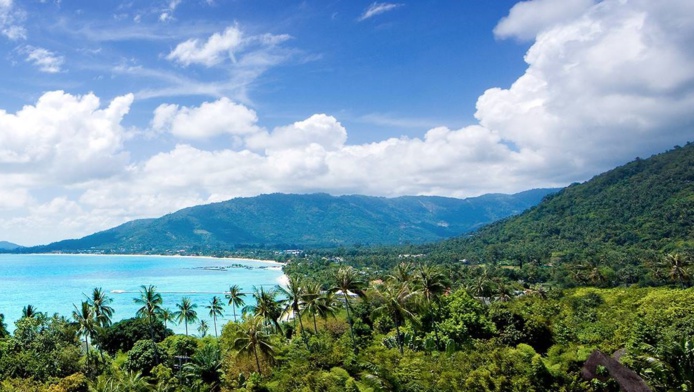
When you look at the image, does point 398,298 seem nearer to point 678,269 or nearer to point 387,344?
point 387,344

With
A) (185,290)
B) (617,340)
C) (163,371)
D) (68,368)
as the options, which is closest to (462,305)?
(617,340)

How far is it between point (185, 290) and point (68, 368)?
117 meters

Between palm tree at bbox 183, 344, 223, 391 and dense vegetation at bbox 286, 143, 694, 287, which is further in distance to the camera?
dense vegetation at bbox 286, 143, 694, 287

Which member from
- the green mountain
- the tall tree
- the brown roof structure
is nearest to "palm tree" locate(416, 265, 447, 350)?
the tall tree

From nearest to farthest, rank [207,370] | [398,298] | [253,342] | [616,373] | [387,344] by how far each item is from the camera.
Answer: [616,373] → [207,370] → [253,342] → [398,298] → [387,344]

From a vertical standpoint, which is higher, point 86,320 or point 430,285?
point 430,285

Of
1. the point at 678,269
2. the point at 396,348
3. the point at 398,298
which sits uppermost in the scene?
the point at 398,298

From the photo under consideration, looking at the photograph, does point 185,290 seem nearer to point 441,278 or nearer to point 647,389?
point 441,278

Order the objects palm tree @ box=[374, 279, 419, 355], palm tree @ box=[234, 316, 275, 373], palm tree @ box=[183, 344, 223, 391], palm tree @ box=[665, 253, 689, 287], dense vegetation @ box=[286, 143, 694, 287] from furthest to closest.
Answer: dense vegetation @ box=[286, 143, 694, 287] → palm tree @ box=[665, 253, 689, 287] → palm tree @ box=[374, 279, 419, 355] → palm tree @ box=[234, 316, 275, 373] → palm tree @ box=[183, 344, 223, 391]

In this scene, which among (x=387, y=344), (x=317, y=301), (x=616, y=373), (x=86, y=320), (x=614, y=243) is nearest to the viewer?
(x=616, y=373)

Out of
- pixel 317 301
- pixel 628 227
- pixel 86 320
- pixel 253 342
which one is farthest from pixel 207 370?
pixel 628 227

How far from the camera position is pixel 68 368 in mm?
38562

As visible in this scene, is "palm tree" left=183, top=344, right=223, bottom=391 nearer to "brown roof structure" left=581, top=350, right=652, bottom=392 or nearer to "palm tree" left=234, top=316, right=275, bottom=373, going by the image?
"palm tree" left=234, top=316, right=275, bottom=373

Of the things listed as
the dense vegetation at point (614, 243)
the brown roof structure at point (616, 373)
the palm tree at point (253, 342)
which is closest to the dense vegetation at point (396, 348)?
the palm tree at point (253, 342)
